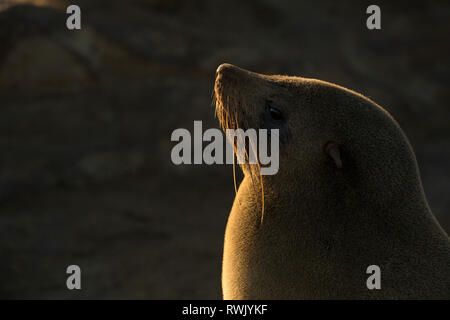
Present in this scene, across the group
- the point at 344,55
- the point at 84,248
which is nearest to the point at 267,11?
the point at 344,55

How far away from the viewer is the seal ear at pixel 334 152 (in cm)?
313

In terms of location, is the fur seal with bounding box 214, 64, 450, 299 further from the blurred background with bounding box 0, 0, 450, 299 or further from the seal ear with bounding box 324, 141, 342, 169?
the blurred background with bounding box 0, 0, 450, 299

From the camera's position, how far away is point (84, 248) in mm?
5992

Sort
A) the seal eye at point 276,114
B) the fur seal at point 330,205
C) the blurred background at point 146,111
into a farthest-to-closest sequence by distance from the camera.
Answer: the blurred background at point 146,111
the seal eye at point 276,114
the fur seal at point 330,205

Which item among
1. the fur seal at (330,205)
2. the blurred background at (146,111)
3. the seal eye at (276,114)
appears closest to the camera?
the fur seal at (330,205)

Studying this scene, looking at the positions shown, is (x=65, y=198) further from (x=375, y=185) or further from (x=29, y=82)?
(x=375, y=185)

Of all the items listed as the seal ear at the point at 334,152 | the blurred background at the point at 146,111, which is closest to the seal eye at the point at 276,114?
the seal ear at the point at 334,152

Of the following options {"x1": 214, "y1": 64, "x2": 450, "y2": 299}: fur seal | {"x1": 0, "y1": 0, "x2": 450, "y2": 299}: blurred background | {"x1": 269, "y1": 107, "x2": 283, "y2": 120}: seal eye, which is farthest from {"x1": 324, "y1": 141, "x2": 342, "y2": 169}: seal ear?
{"x1": 0, "y1": 0, "x2": 450, "y2": 299}: blurred background

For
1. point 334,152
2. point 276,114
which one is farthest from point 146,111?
point 334,152

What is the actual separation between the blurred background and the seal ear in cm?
255

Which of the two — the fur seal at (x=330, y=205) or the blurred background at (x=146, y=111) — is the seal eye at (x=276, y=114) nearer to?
the fur seal at (x=330, y=205)

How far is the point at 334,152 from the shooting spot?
3139mm

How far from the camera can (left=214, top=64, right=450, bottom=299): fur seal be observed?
10.2 feet
